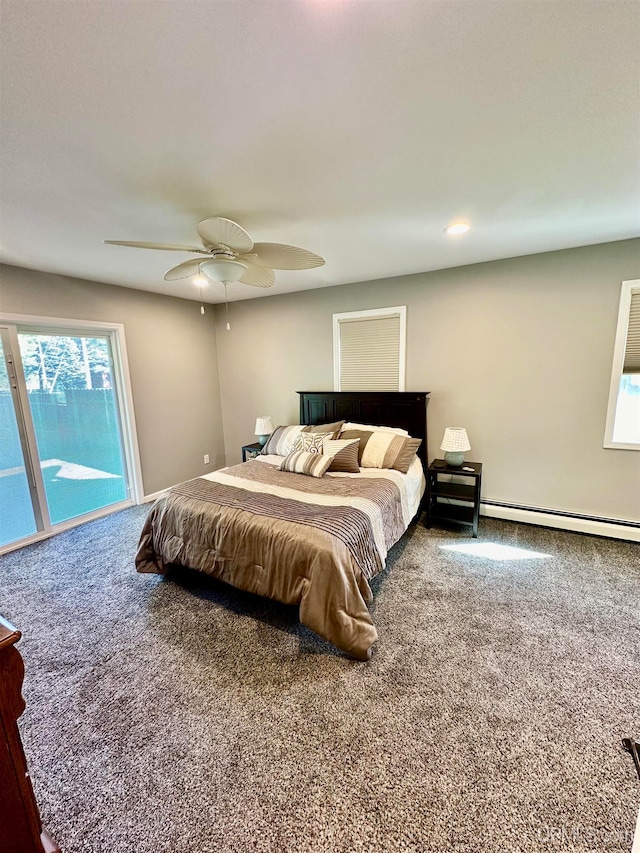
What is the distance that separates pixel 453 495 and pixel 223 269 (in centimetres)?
285

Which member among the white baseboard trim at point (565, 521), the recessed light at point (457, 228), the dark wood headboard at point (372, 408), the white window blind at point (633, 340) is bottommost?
the white baseboard trim at point (565, 521)

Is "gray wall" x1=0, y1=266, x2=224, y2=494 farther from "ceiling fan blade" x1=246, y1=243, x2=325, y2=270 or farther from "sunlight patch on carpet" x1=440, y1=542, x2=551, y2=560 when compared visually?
"sunlight patch on carpet" x1=440, y1=542, x2=551, y2=560

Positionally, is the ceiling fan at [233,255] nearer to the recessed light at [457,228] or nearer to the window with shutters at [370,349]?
the recessed light at [457,228]

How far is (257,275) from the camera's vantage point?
97.1 inches

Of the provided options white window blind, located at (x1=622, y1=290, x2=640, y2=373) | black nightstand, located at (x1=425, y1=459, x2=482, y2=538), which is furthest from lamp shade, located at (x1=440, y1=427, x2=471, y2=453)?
white window blind, located at (x1=622, y1=290, x2=640, y2=373)

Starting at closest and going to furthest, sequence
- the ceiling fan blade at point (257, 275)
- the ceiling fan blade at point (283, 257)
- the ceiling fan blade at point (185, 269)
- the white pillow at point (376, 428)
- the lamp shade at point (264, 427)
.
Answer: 1. the ceiling fan blade at point (283, 257)
2. the ceiling fan blade at point (185, 269)
3. the ceiling fan blade at point (257, 275)
4. the white pillow at point (376, 428)
5. the lamp shade at point (264, 427)

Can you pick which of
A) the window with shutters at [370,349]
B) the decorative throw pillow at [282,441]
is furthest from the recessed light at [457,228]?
the decorative throw pillow at [282,441]

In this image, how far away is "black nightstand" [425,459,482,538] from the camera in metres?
3.22

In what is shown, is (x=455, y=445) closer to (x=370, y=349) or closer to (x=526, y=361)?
(x=526, y=361)

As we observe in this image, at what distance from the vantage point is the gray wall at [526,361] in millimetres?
2994

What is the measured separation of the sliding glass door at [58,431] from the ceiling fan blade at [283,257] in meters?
2.59

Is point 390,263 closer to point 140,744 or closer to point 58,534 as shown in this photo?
point 140,744

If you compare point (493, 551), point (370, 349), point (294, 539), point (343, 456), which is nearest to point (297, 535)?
point (294, 539)

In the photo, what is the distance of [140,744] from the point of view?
59.1 inches
